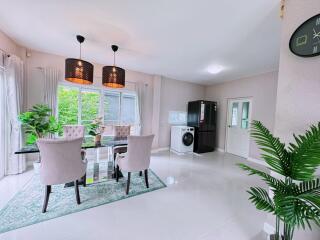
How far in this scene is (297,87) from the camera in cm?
138

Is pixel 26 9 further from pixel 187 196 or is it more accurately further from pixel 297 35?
pixel 187 196

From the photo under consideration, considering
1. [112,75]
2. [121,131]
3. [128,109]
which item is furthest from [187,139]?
[112,75]

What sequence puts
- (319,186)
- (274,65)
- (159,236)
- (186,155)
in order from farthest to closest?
(186,155) < (274,65) < (159,236) < (319,186)

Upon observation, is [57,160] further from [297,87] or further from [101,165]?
[297,87]

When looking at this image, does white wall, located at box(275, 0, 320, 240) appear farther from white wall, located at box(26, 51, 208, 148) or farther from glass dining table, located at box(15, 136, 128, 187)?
white wall, located at box(26, 51, 208, 148)

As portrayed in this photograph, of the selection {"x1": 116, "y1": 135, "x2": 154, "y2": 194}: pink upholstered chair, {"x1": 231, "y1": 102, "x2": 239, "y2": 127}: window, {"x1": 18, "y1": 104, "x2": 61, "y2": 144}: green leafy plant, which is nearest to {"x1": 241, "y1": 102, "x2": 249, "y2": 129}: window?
{"x1": 231, "y1": 102, "x2": 239, "y2": 127}: window

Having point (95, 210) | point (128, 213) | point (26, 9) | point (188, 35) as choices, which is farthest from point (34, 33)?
point (128, 213)

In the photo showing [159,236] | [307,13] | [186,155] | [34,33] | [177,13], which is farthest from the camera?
[186,155]

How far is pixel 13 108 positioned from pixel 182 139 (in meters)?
4.10

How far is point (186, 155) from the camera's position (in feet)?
15.3

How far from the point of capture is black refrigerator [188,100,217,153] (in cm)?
491

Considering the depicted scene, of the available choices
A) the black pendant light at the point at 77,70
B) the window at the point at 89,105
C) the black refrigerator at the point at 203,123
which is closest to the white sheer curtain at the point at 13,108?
the window at the point at 89,105

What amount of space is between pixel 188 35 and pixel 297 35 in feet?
4.49

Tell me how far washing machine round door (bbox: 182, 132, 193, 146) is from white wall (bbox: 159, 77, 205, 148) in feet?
2.40
